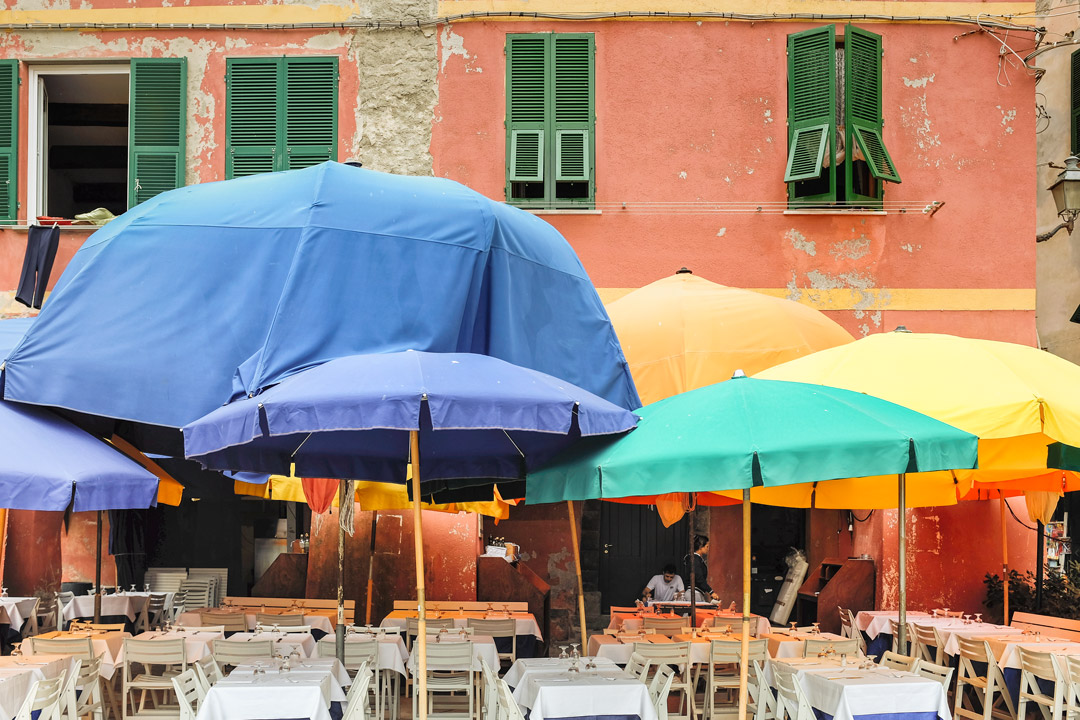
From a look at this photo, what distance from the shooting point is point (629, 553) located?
1803cm

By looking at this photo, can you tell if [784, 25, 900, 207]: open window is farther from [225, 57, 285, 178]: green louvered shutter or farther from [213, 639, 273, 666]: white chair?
[213, 639, 273, 666]: white chair

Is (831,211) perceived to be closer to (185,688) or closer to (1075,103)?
(1075,103)

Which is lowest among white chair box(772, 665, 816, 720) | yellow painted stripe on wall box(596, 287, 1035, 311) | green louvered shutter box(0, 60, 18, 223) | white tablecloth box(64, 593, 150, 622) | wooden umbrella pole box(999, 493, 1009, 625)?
white tablecloth box(64, 593, 150, 622)

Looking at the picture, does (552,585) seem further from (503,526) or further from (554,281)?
(554,281)

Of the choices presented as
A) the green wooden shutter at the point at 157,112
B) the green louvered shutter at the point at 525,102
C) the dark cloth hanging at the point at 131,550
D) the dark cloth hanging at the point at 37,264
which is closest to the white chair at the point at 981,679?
the green louvered shutter at the point at 525,102

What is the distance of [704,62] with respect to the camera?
1376 centimetres

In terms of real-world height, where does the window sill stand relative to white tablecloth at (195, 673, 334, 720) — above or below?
above

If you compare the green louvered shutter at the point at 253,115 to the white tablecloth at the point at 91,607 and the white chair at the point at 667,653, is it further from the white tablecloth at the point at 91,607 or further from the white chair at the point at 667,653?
the white chair at the point at 667,653

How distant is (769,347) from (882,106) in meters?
5.67

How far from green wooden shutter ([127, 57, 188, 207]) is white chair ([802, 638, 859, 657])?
932 centimetres

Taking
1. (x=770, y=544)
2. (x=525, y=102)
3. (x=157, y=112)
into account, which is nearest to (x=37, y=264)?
(x=157, y=112)

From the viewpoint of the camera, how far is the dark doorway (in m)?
17.4

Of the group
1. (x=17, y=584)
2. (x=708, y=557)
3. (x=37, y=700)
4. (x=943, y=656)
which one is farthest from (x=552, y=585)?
(x=37, y=700)

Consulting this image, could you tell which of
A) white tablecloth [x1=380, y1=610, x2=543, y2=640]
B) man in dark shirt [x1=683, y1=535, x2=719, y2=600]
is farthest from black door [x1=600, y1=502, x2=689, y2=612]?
white tablecloth [x1=380, y1=610, x2=543, y2=640]
